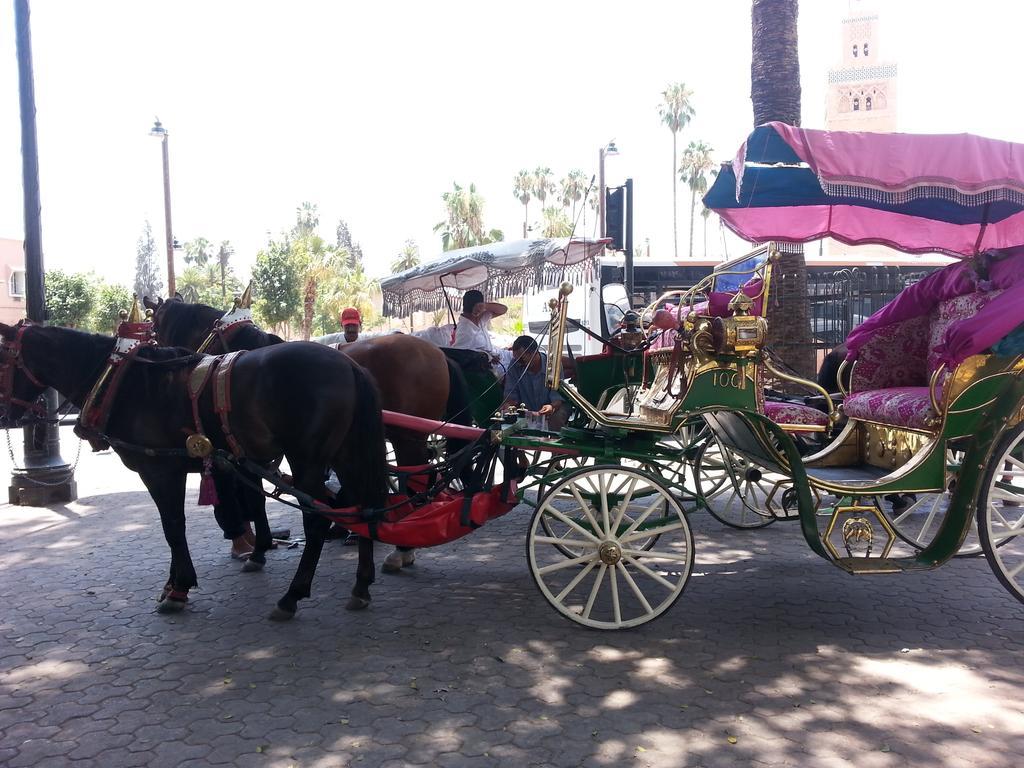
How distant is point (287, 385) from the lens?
4.49 metres

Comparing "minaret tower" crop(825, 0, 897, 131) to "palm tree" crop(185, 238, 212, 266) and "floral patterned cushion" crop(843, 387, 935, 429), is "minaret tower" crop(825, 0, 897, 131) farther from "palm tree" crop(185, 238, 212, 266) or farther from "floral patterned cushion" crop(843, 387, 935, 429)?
"palm tree" crop(185, 238, 212, 266)

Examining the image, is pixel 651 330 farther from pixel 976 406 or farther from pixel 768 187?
pixel 976 406

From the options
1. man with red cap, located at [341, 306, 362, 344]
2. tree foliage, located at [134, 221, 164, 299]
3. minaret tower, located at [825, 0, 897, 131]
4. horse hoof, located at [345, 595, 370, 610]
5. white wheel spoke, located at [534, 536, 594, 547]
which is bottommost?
horse hoof, located at [345, 595, 370, 610]

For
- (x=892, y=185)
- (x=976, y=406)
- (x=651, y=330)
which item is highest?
(x=892, y=185)

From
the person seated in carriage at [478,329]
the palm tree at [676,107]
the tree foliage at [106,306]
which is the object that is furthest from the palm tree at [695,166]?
the person seated in carriage at [478,329]

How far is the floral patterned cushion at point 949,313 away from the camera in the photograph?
486 cm

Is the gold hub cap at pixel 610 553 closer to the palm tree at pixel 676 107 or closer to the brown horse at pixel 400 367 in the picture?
the brown horse at pixel 400 367

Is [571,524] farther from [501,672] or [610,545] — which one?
[501,672]

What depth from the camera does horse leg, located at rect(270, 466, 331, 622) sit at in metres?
4.50

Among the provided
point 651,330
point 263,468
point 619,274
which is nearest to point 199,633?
point 263,468

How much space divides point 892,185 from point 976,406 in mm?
1282

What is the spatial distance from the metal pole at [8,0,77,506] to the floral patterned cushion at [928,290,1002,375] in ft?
25.6

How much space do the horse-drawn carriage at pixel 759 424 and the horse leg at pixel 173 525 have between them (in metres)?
0.03

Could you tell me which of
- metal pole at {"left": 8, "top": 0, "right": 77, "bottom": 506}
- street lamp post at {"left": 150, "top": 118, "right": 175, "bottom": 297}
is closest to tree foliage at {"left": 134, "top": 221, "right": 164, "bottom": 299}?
street lamp post at {"left": 150, "top": 118, "right": 175, "bottom": 297}
